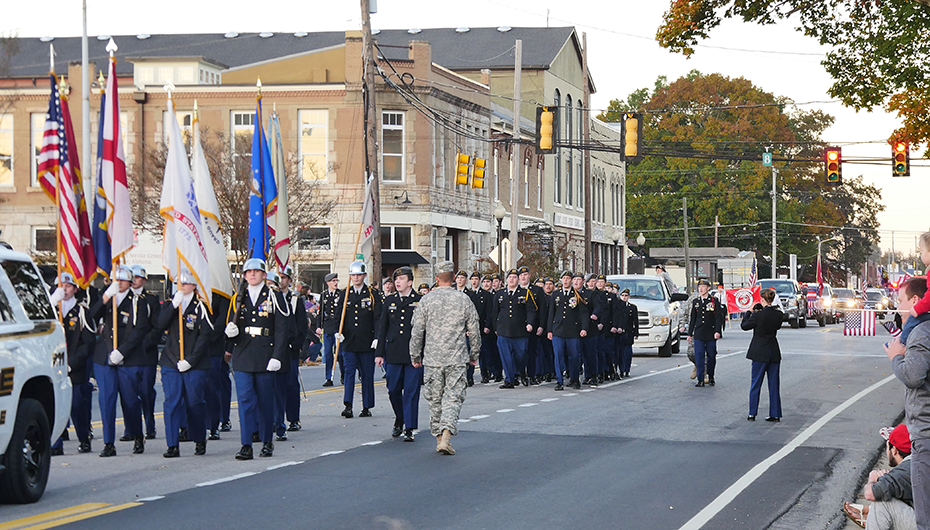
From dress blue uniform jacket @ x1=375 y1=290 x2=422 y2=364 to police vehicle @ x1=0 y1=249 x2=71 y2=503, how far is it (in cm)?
449

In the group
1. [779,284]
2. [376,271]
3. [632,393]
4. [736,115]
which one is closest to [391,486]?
[632,393]

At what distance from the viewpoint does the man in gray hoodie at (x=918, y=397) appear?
22.8 ft

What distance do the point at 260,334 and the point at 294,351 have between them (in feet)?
6.62

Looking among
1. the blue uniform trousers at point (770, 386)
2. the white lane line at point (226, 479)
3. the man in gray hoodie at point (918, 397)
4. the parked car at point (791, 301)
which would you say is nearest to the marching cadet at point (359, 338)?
the white lane line at point (226, 479)

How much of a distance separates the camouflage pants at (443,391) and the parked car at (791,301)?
126ft

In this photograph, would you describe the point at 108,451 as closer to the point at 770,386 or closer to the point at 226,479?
the point at 226,479

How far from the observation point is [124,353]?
1223cm

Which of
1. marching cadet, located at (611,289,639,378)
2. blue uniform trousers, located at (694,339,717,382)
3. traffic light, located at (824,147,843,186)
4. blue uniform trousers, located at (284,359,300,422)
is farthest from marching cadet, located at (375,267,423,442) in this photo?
traffic light, located at (824,147,843,186)

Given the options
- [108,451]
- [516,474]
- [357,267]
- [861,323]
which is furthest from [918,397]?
[861,323]

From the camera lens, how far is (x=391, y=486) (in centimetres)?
1012

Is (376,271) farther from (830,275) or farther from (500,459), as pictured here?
(830,275)

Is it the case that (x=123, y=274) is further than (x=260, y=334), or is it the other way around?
(x=123, y=274)

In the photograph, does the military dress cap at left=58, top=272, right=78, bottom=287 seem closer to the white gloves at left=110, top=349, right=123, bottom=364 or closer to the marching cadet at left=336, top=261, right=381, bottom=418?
the white gloves at left=110, top=349, right=123, bottom=364

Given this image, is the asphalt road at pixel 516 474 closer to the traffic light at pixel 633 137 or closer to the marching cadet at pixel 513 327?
the marching cadet at pixel 513 327
